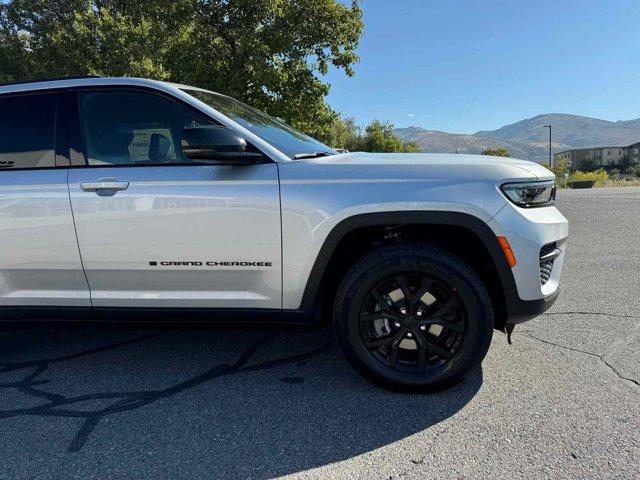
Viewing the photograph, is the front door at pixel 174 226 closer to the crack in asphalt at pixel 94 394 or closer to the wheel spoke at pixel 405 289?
the crack in asphalt at pixel 94 394

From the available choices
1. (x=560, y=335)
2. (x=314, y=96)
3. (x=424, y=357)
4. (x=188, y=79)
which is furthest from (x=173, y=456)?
(x=314, y=96)

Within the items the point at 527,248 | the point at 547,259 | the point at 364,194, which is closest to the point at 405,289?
the point at 364,194

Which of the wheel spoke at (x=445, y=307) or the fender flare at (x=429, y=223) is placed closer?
the fender flare at (x=429, y=223)

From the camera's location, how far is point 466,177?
8.83 ft

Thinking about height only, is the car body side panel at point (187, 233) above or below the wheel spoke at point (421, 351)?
above

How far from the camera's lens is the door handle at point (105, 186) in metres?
2.83

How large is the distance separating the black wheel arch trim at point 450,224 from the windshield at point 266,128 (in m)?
0.58

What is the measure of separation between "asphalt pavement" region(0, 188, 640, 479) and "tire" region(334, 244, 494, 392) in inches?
6.6

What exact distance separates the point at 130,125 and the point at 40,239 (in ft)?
2.86

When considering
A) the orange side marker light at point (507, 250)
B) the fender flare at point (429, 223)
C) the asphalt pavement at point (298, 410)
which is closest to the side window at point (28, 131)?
the asphalt pavement at point (298, 410)

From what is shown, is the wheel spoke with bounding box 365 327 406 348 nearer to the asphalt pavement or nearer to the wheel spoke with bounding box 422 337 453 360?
the wheel spoke with bounding box 422 337 453 360

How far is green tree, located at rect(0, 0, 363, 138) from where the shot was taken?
577 inches

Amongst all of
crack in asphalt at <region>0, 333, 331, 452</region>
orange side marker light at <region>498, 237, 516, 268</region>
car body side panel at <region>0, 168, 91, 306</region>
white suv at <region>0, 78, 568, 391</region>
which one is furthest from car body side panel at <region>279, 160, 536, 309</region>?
car body side panel at <region>0, 168, 91, 306</region>

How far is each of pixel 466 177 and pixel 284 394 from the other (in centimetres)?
164
